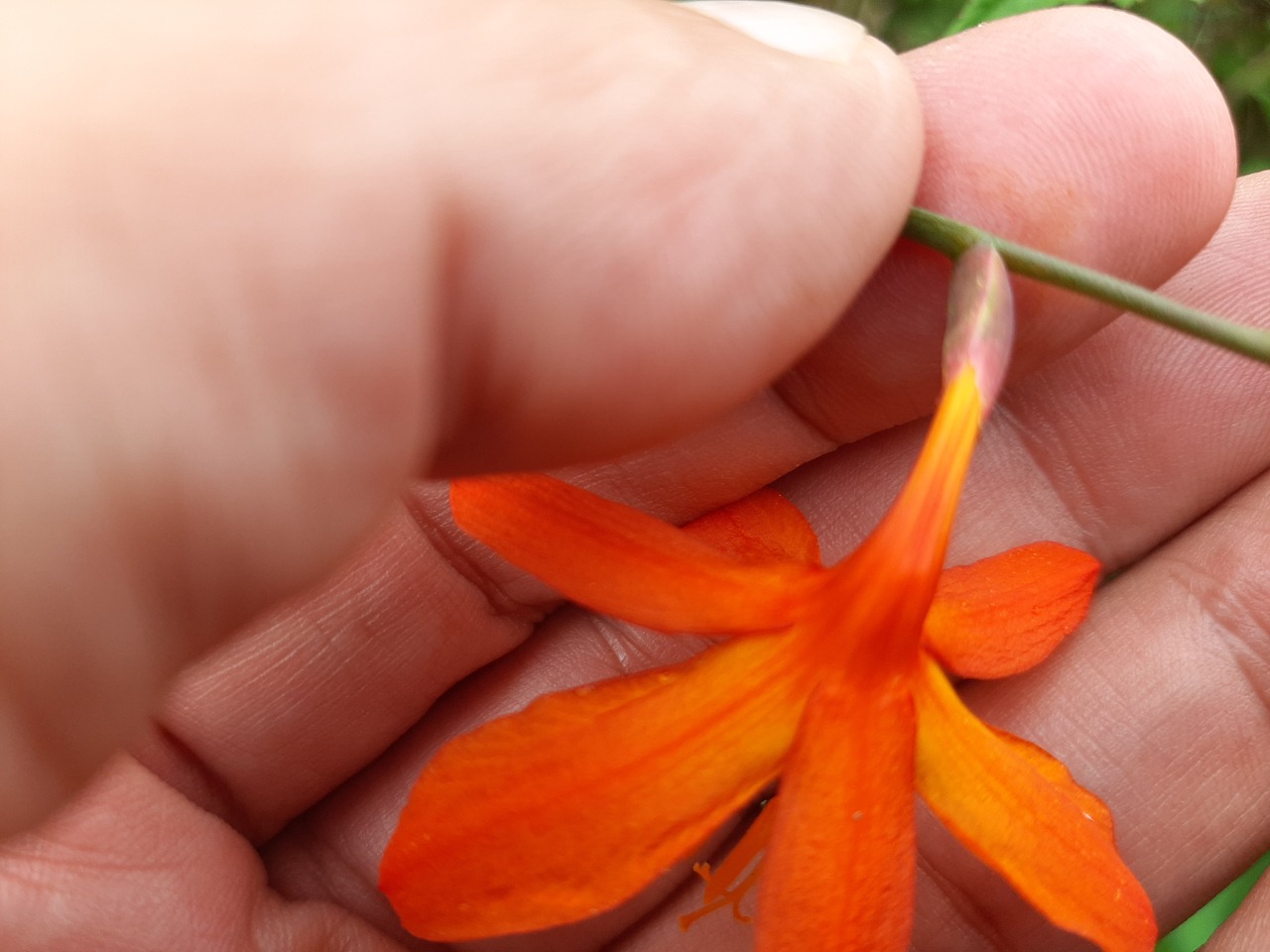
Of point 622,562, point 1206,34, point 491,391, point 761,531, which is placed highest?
point 1206,34

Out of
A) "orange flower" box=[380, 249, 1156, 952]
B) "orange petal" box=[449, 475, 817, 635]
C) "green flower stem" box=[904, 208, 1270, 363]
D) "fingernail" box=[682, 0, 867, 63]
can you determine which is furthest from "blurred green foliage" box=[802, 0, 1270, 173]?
"orange petal" box=[449, 475, 817, 635]

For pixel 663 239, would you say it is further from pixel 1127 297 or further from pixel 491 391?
pixel 1127 297

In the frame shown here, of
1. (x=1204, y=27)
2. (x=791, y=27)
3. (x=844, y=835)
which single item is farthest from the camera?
(x=1204, y=27)

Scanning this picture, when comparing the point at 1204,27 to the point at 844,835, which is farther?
the point at 1204,27

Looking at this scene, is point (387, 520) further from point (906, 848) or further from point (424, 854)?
point (906, 848)

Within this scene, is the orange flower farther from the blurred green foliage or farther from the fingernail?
the blurred green foliage

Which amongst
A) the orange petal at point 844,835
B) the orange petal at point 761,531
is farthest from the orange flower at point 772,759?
the orange petal at point 761,531

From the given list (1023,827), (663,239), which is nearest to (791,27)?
(663,239)
